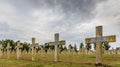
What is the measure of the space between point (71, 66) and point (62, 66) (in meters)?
0.66

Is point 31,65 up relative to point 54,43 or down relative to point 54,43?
down

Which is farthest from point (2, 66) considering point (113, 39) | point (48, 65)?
point (113, 39)

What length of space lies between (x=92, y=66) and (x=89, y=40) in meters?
3.07

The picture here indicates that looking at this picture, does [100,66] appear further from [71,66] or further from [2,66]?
[2,66]

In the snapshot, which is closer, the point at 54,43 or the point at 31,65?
the point at 31,65

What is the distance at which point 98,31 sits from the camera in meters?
17.0

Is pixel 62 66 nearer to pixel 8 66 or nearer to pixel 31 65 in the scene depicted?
pixel 31 65

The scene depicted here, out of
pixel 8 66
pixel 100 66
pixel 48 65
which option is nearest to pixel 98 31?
pixel 100 66

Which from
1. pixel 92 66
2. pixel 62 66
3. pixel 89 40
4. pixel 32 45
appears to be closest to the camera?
pixel 92 66

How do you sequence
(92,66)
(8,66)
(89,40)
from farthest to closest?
(8,66) < (89,40) < (92,66)

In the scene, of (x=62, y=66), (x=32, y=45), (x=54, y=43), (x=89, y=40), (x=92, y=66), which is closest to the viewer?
(x=92, y=66)

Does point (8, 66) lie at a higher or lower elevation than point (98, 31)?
lower

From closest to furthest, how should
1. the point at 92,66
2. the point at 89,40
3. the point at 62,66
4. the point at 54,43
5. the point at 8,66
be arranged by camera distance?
the point at 92,66 < the point at 62,66 < the point at 89,40 < the point at 8,66 < the point at 54,43

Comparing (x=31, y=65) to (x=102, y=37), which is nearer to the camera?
(x=102, y=37)
